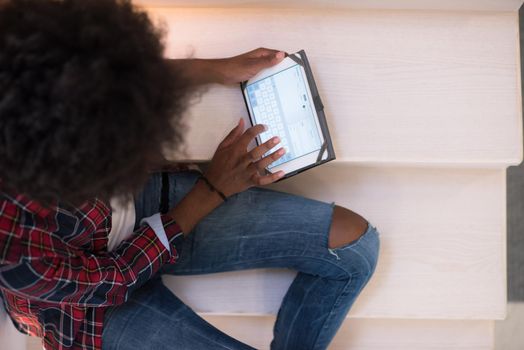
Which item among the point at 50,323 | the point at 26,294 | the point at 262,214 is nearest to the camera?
the point at 26,294

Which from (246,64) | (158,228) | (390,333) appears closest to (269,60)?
(246,64)

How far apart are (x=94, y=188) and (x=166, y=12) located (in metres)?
0.43

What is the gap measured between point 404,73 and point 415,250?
1.16 feet

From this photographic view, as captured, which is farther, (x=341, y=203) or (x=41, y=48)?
(x=341, y=203)

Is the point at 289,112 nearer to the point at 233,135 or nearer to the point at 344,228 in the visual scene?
the point at 233,135

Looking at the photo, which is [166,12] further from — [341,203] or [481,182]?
[481,182]

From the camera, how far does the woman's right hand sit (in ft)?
2.71

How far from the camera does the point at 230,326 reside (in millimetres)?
1166

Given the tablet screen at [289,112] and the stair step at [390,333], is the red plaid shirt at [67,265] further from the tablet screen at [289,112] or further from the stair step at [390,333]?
the stair step at [390,333]

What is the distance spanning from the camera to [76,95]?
49 centimetres

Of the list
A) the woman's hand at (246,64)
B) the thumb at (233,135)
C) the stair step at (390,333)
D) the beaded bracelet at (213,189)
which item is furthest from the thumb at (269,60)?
the stair step at (390,333)

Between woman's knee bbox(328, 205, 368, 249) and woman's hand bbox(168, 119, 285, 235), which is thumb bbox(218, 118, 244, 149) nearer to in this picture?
woman's hand bbox(168, 119, 285, 235)

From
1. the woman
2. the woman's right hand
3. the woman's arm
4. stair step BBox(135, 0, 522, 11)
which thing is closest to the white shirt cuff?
the woman

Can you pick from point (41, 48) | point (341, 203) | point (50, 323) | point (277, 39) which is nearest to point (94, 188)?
point (41, 48)
